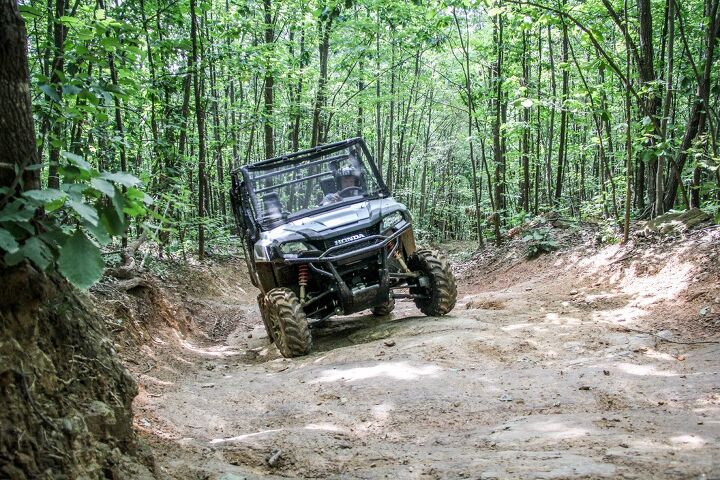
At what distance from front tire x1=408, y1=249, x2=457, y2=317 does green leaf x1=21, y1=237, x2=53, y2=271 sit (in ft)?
17.8

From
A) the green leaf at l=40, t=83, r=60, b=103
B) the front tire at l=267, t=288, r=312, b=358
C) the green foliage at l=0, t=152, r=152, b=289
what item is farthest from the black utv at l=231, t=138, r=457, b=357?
the green foliage at l=0, t=152, r=152, b=289

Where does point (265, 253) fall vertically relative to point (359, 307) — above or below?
above

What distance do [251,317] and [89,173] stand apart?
9008mm

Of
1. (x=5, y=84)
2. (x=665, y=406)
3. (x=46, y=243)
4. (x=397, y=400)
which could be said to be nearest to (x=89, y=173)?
(x=46, y=243)

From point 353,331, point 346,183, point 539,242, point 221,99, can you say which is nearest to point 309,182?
point 346,183

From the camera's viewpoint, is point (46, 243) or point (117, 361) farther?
point (117, 361)

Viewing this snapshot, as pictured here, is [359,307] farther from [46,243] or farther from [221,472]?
[46,243]

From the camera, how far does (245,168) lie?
736 cm

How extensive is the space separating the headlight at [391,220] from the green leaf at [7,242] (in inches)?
192

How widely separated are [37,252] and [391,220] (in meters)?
5.04

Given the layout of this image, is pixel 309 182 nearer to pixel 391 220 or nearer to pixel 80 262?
pixel 391 220

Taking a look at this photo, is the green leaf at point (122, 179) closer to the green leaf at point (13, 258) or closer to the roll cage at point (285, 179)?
the green leaf at point (13, 258)

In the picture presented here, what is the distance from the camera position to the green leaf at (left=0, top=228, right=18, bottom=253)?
190 cm

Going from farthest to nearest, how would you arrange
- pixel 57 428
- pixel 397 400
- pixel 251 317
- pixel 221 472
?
pixel 251 317, pixel 397 400, pixel 221 472, pixel 57 428
